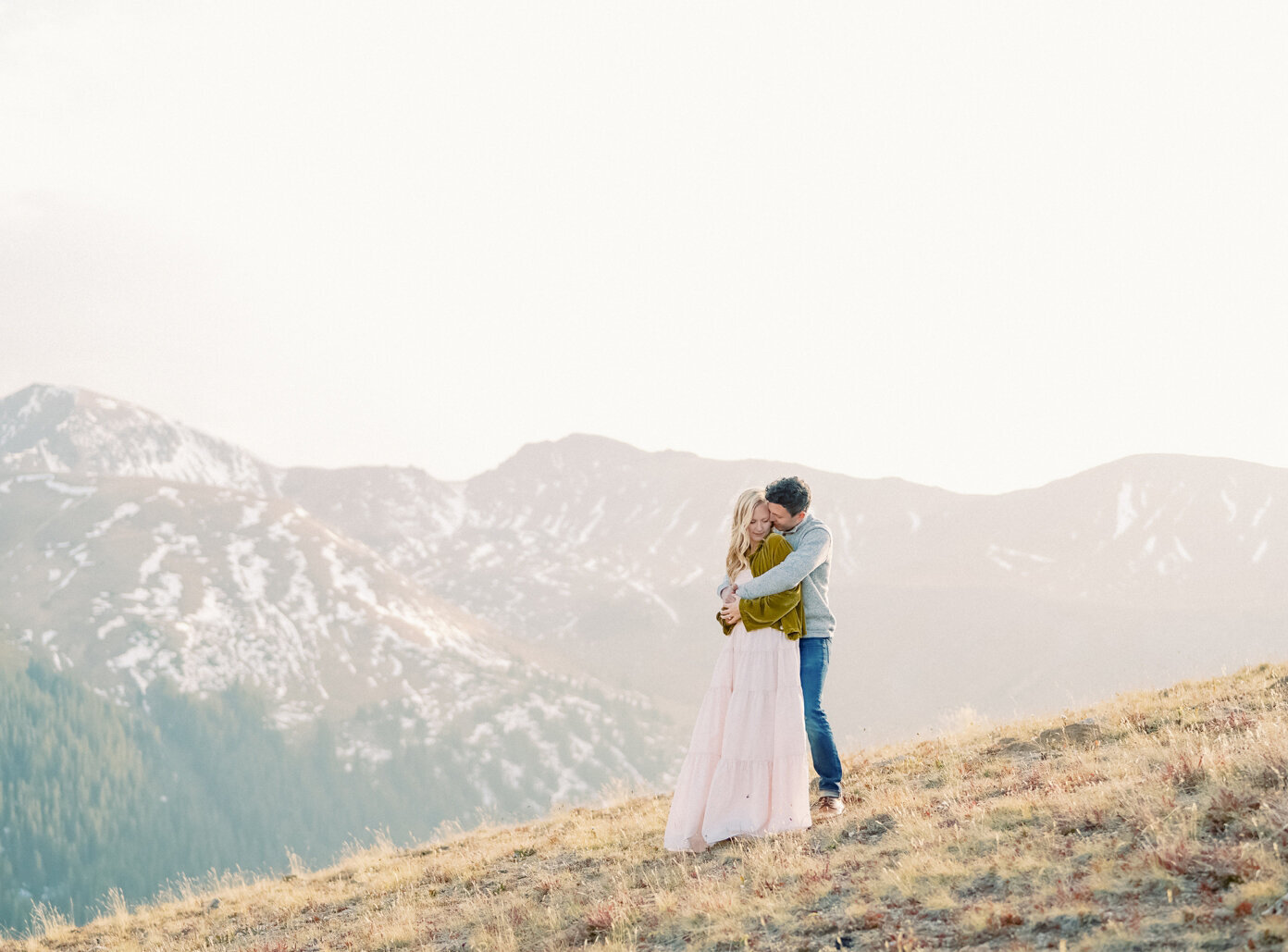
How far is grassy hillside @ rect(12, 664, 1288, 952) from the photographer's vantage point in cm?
562

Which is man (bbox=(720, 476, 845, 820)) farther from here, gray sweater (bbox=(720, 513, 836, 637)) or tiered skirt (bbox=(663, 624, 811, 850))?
tiered skirt (bbox=(663, 624, 811, 850))

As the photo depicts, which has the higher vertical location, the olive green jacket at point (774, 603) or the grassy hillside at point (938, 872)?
the olive green jacket at point (774, 603)

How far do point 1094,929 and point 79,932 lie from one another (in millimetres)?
13578

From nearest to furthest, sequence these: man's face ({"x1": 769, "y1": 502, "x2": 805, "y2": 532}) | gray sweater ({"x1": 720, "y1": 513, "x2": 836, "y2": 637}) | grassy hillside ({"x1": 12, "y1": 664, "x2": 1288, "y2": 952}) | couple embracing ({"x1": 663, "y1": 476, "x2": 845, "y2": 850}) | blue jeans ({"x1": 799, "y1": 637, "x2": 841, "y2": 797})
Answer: grassy hillside ({"x1": 12, "y1": 664, "x2": 1288, "y2": 952})
gray sweater ({"x1": 720, "y1": 513, "x2": 836, "y2": 637})
couple embracing ({"x1": 663, "y1": 476, "x2": 845, "y2": 850})
man's face ({"x1": 769, "y1": 502, "x2": 805, "y2": 532})
blue jeans ({"x1": 799, "y1": 637, "x2": 841, "y2": 797})

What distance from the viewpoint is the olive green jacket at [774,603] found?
8.45 metres

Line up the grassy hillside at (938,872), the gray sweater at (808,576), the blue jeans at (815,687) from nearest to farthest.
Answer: the grassy hillside at (938,872), the gray sweater at (808,576), the blue jeans at (815,687)

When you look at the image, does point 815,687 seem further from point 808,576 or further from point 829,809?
point 829,809

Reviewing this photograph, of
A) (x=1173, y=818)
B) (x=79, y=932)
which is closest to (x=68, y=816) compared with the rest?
(x=79, y=932)

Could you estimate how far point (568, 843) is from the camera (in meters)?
11.5

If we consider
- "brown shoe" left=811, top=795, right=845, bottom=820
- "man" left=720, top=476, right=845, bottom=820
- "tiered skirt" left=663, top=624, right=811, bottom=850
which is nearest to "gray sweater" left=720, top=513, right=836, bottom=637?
"man" left=720, top=476, right=845, bottom=820

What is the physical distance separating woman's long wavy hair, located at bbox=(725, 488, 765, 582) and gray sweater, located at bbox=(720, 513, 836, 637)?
26 cm

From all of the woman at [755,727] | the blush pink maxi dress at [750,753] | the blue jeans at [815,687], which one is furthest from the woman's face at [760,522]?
the blue jeans at [815,687]

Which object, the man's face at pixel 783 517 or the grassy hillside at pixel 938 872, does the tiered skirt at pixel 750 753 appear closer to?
the grassy hillside at pixel 938 872

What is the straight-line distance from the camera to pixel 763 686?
852cm
